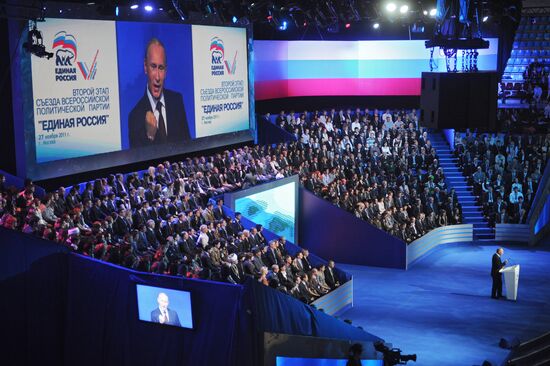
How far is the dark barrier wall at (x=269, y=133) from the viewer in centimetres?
2800

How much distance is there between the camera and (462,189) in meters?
26.2

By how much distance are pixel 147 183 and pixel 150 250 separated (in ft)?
12.1

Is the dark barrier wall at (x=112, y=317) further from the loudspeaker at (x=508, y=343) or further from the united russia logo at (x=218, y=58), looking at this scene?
the united russia logo at (x=218, y=58)

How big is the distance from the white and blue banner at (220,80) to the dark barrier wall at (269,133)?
1.74 metres

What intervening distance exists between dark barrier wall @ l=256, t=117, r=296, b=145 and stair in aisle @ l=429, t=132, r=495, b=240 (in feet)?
18.0

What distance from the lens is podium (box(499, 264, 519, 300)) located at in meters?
17.9

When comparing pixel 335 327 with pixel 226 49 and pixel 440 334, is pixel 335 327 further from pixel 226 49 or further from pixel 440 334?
pixel 226 49

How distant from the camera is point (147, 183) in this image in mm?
19516

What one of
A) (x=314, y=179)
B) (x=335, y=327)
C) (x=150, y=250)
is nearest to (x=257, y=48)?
(x=314, y=179)

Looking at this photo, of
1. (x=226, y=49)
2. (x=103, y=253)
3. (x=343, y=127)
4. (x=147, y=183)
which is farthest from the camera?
(x=343, y=127)

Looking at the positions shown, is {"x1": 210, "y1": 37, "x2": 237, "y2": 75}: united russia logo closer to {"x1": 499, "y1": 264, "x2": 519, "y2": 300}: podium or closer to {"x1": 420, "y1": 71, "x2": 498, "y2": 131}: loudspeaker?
{"x1": 420, "y1": 71, "x2": 498, "y2": 131}: loudspeaker

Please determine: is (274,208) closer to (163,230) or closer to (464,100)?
(163,230)

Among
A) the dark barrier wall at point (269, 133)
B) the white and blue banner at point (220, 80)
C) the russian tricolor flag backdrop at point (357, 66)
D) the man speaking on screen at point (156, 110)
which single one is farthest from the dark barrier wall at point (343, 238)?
the russian tricolor flag backdrop at point (357, 66)

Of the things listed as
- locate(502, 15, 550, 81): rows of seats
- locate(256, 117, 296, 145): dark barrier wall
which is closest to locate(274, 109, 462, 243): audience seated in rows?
locate(256, 117, 296, 145): dark barrier wall
